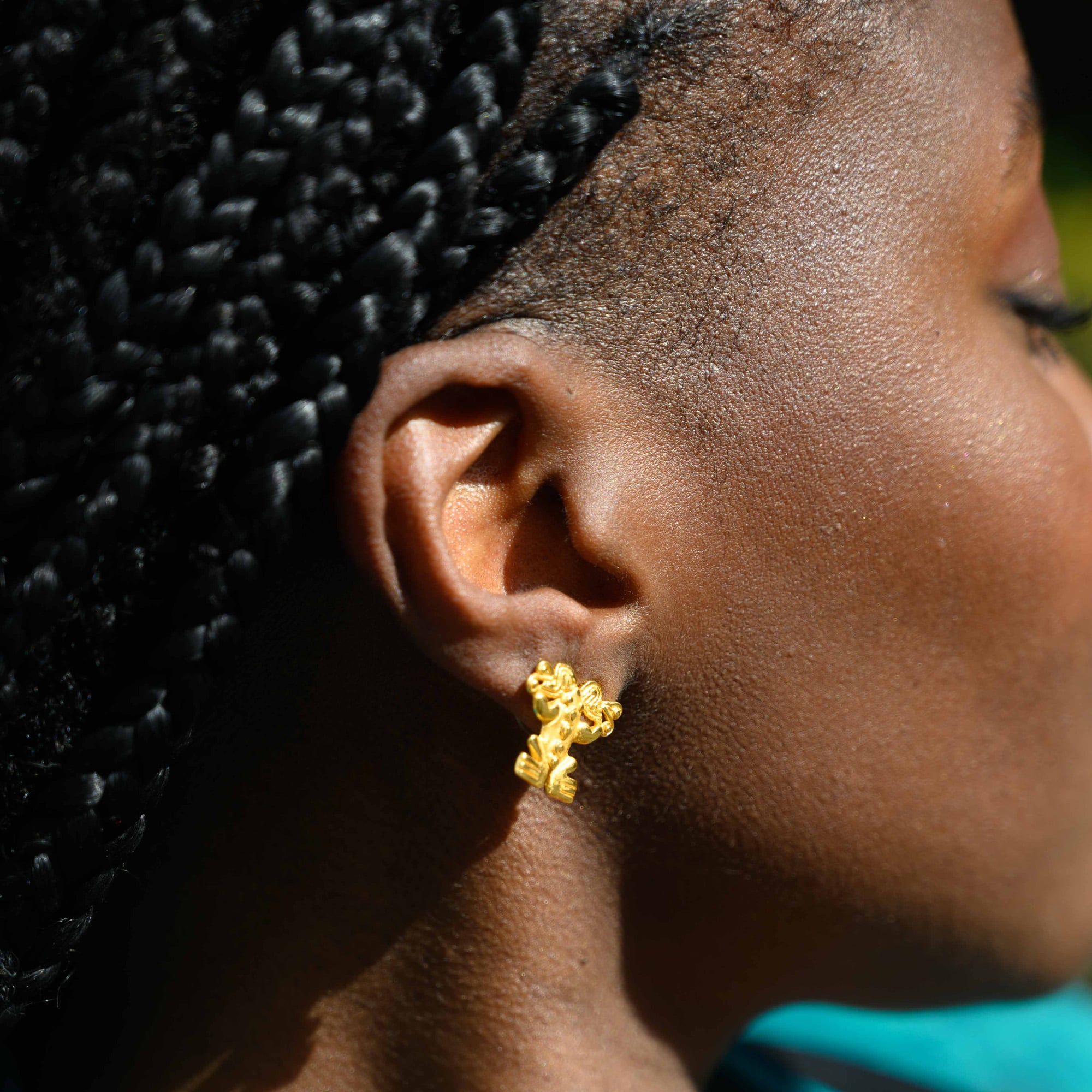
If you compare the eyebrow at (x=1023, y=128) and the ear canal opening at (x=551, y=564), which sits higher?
the eyebrow at (x=1023, y=128)

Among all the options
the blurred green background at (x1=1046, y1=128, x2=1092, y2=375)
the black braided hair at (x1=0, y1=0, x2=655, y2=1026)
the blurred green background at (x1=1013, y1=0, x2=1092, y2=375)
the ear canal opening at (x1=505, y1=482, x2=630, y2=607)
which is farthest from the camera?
the blurred green background at (x1=1046, y1=128, x2=1092, y2=375)

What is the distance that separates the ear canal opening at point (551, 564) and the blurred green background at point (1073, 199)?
3.55 metres

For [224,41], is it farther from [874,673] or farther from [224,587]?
[874,673]

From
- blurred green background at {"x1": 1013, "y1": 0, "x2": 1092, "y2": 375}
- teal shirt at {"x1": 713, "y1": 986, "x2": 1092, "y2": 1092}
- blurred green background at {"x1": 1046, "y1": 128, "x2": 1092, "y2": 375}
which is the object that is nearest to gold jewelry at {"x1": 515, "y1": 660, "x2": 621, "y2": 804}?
teal shirt at {"x1": 713, "y1": 986, "x2": 1092, "y2": 1092}

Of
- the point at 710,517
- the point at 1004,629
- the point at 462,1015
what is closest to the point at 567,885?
the point at 462,1015

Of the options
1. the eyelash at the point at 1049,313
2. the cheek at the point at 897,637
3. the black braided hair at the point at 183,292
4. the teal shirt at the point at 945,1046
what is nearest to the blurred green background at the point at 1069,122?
the teal shirt at the point at 945,1046

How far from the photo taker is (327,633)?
3.26 feet

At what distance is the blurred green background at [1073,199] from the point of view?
3.98 metres

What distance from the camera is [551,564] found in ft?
3.25

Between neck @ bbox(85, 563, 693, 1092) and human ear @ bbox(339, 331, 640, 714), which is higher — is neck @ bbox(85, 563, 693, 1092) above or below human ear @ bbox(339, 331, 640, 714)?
below

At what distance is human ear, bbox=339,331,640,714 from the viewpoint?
3.01 ft

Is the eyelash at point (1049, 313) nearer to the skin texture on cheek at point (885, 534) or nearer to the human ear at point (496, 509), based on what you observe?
the skin texture on cheek at point (885, 534)

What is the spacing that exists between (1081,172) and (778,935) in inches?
153

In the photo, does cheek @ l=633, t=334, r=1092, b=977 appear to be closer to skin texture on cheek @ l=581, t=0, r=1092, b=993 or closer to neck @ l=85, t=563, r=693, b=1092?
skin texture on cheek @ l=581, t=0, r=1092, b=993
